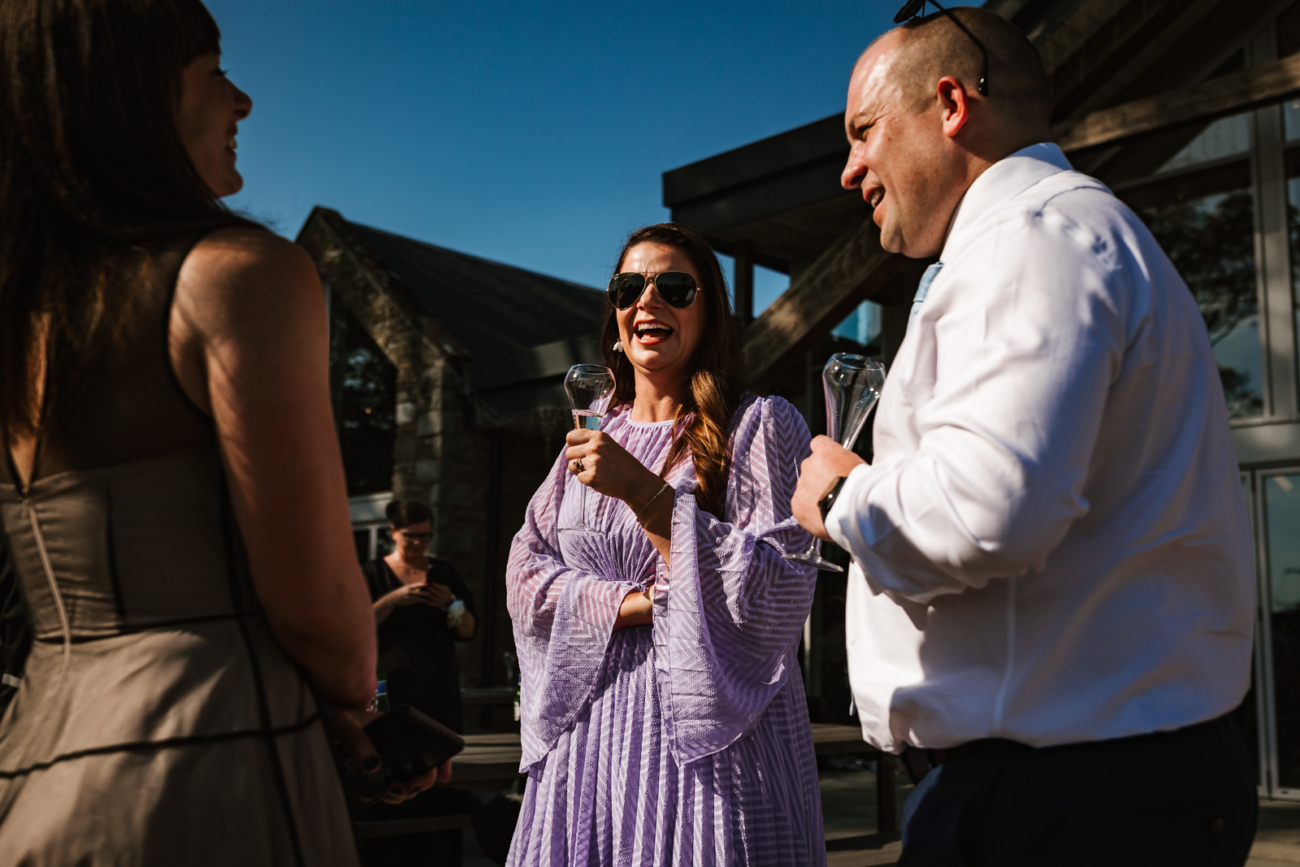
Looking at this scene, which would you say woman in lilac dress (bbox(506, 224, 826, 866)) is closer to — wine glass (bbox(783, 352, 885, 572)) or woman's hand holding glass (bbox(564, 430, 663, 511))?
woman's hand holding glass (bbox(564, 430, 663, 511))

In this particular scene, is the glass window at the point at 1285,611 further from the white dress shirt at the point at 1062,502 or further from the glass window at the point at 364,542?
the glass window at the point at 364,542

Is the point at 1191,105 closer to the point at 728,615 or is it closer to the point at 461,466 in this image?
the point at 728,615

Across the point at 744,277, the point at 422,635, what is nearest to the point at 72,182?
the point at 422,635

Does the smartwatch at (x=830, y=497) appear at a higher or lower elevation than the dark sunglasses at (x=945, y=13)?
lower

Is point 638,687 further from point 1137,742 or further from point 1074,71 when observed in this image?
point 1074,71

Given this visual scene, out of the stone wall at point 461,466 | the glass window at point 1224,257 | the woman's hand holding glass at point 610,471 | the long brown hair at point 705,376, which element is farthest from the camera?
the stone wall at point 461,466

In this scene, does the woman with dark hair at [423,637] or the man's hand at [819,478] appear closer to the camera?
the man's hand at [819,478]

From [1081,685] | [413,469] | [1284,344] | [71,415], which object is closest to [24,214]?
[71,415]

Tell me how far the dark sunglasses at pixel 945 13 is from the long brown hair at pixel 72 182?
101 cm

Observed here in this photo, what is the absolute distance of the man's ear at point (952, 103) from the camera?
147 cm

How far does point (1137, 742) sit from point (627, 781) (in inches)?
46.3

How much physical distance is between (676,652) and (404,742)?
2.90 ft

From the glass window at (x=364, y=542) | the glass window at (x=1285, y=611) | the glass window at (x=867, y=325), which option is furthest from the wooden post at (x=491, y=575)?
the glass window at (x=1285, y=611)

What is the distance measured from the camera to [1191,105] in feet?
20.8
